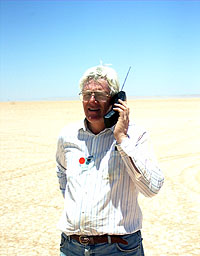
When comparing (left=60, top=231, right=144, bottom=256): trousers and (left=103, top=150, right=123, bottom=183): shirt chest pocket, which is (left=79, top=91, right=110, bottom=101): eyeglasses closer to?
(left=103, top=150, right=123, bottom=183): shirt chest pocket

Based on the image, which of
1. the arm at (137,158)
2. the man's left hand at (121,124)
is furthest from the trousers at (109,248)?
the man's left hand at (121,124)

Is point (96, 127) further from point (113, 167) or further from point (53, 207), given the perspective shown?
point (53, 207)

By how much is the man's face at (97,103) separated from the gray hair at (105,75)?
25 millimetres

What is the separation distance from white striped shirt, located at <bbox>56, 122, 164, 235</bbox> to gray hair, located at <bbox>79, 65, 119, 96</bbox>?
0.92 ft

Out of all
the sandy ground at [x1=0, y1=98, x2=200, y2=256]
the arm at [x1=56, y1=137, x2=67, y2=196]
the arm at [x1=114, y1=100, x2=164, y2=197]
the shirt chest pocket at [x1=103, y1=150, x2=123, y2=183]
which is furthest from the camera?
the sandy ground at [x1=0, y1=98, x2=200, y2=256]

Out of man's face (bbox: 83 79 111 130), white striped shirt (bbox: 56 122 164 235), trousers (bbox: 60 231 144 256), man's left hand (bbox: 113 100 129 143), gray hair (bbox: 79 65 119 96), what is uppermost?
gray hair (bbox: 79 65 119 96)

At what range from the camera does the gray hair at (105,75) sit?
2277mm

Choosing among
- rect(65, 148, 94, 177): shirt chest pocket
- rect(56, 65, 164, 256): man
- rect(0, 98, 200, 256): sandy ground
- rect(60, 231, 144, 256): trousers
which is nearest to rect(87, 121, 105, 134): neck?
rect(56, 65, 164, 256): man

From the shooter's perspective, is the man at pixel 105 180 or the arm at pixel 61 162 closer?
the man at pixel 105 180

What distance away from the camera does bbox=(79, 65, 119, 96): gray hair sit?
228cm

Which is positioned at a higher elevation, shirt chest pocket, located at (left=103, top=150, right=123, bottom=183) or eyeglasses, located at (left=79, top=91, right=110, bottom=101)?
eyeglasses, located at (left=79, top=91, right=110, bottom=101)

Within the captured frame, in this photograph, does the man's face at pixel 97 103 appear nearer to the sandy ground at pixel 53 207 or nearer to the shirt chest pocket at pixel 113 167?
the shirt chest pocket at pixel 113 167

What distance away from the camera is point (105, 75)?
2277 mm

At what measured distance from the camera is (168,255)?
13.1 feet
